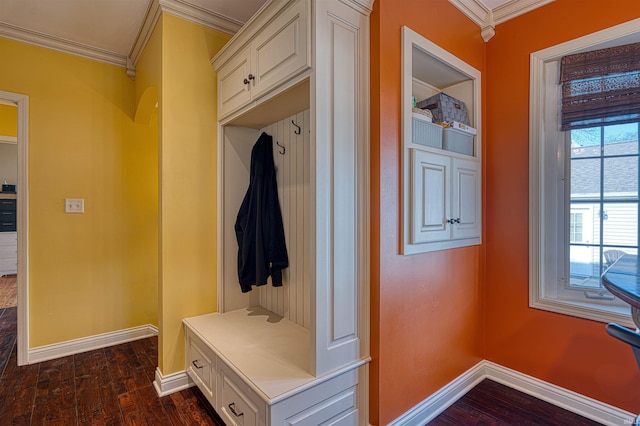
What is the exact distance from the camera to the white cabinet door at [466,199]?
1846 mm

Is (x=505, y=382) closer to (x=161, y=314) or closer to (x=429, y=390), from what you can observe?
(x=429, y=390)

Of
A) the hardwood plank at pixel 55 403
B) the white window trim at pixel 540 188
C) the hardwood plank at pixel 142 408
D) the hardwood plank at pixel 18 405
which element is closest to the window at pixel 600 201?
the white window trim at pixel 540 188

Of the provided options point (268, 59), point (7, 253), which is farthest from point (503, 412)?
point (7, 253)

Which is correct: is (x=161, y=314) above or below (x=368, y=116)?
below

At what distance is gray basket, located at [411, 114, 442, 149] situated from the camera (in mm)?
1659

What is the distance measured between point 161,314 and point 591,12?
10.1 ft

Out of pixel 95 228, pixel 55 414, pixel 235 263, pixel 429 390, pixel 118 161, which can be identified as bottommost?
pixel 55 414

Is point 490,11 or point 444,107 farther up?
point 490,11

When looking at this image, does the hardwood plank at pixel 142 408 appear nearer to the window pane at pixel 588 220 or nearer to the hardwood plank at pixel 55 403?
the hardwood plank at pixel 55 403

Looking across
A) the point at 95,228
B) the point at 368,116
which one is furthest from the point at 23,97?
the point at 368,116

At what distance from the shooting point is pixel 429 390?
5.70 ft

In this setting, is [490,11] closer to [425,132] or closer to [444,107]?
[444,107]

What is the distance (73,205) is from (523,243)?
3.39m

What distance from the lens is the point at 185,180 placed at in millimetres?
2027
